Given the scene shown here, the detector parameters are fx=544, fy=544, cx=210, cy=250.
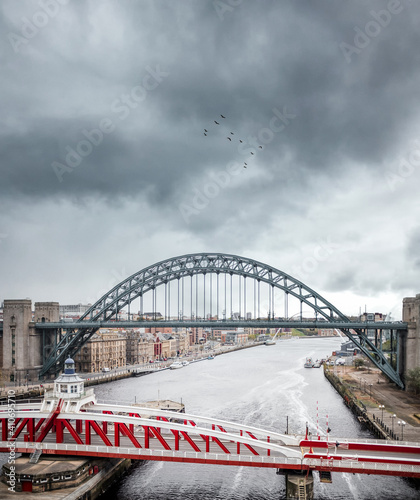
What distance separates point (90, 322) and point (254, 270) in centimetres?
1962

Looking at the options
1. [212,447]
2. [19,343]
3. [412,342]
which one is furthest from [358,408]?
[19,343]

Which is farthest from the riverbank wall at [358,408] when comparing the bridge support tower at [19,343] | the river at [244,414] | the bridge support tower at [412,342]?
the bridge support tower at [19,343]

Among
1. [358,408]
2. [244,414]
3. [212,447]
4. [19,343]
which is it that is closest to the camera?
[212,447]

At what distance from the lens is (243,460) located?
23.5 m

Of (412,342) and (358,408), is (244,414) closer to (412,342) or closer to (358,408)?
(358,408)

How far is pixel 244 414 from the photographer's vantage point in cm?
4281

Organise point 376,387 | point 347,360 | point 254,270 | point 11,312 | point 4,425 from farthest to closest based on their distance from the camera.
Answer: point 347,360 < point 254,270 < point 11,312 < point 376,387 < point 4,425

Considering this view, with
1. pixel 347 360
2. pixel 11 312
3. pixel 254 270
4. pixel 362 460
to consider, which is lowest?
pixel 347 360

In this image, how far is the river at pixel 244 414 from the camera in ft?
84.2

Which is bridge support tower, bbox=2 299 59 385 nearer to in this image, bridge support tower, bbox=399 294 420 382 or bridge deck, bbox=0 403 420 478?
bridge deck, bbox=0 403 420 478

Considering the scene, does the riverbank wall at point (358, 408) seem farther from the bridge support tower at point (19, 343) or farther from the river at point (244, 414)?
the bridge support tower at point (19, 343)

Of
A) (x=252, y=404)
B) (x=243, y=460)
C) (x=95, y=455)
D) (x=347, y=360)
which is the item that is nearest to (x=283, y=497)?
(x=243, y=460)

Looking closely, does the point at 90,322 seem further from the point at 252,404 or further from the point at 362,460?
the point at 362,460

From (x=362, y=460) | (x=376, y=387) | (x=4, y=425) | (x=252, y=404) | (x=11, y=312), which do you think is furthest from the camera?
(x=11, y=312)
